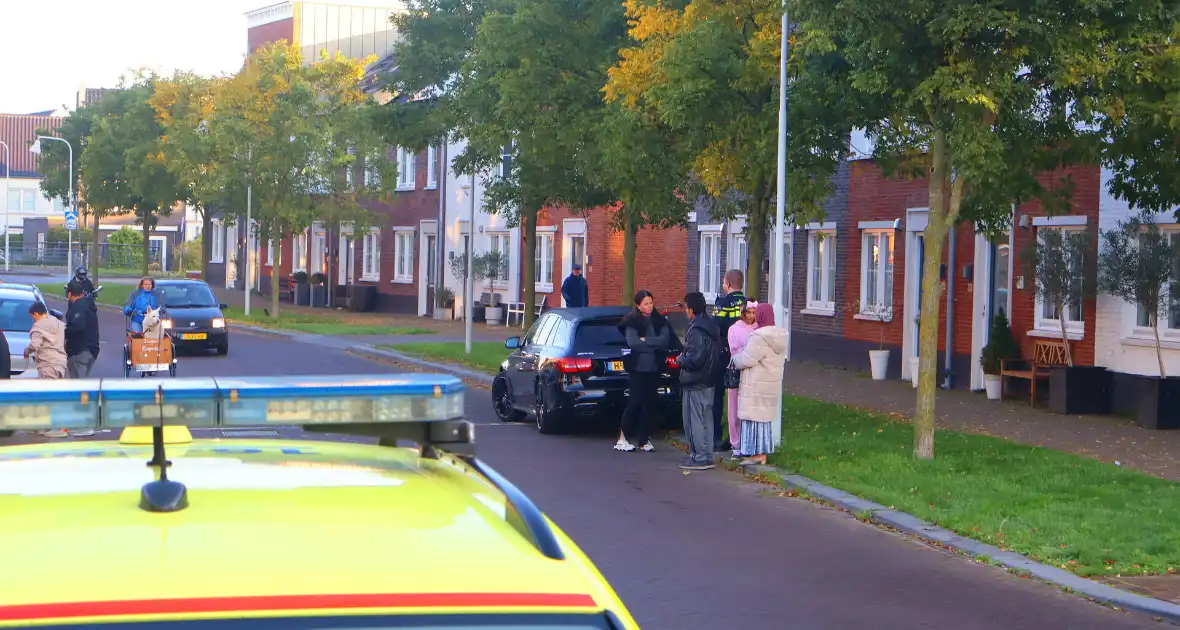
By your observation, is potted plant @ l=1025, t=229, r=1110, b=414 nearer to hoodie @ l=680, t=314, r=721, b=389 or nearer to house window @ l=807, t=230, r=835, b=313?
house window @ l=807, t=230, r=835, b=313

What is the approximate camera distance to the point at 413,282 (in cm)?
5059

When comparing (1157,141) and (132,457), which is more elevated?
(1157,141)

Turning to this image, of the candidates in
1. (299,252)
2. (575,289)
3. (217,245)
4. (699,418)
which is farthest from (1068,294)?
(217,245)

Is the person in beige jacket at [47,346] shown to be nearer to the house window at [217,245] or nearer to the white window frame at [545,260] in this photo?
the white window frame at [545,260]

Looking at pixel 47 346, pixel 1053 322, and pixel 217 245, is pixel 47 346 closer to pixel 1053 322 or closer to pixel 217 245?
pixel 1053 322

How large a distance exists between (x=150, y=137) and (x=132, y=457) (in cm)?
5560

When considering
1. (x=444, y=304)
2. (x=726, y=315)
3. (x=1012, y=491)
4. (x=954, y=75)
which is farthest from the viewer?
(x=444, y=304)

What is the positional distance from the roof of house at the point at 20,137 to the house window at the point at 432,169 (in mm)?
80479

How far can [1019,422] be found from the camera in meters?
19.2

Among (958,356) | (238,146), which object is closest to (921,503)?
(958,356)

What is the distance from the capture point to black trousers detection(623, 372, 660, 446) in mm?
15742

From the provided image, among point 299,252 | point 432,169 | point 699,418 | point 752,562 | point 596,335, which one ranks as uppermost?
point 432,169

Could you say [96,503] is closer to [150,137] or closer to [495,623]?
[495,623]

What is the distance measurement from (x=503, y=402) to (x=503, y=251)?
26449mm
